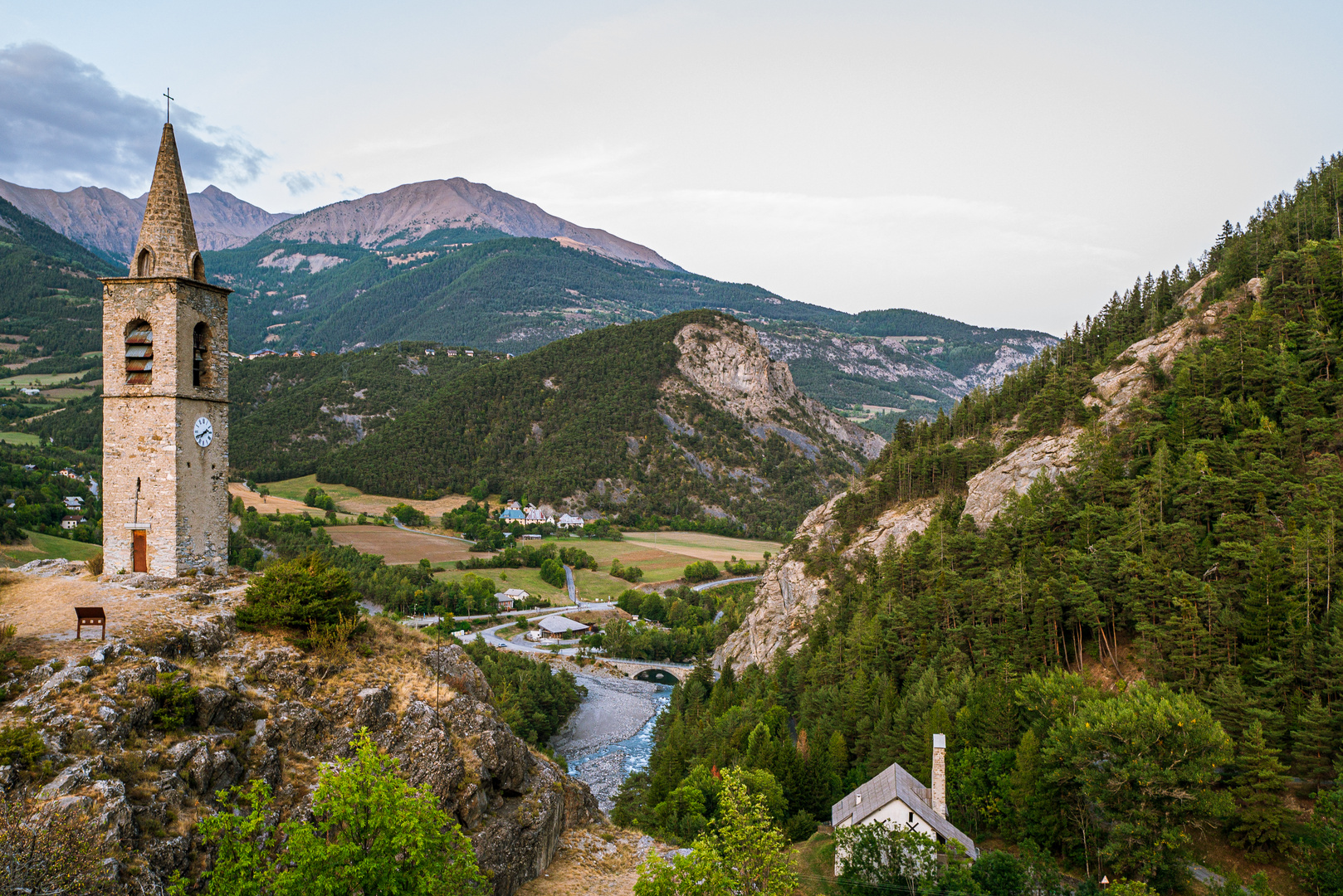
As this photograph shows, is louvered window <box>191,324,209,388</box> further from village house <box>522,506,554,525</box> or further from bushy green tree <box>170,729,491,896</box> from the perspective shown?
village house <box>522,506,554,525</box>

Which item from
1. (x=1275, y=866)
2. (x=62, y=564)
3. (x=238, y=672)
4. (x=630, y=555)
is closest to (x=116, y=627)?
(x=238, y=672)

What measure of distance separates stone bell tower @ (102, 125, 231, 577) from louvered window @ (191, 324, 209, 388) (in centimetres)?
4

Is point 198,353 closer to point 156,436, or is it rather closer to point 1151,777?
point 156,436

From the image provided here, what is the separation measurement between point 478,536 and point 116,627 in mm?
140269

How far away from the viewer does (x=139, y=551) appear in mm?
24609

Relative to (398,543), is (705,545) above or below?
below

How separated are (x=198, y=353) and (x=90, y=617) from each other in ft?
31.3

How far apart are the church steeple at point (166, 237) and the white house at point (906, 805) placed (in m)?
31.4

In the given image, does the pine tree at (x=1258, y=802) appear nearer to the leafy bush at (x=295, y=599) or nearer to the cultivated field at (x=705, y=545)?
the leafy bush at (x=295, y=599)

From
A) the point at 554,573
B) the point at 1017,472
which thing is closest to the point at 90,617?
the point at 1017,472

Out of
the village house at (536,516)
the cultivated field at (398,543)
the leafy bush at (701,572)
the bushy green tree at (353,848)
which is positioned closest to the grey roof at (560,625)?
the cultivated field at (398,543)

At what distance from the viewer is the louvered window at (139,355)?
2484cm

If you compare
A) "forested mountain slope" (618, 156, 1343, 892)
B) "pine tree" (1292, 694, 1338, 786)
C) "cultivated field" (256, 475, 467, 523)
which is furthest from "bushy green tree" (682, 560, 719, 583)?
"pine tree" (1292, 694, 1338, 786)

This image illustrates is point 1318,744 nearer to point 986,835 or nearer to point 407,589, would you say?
point 986,835
